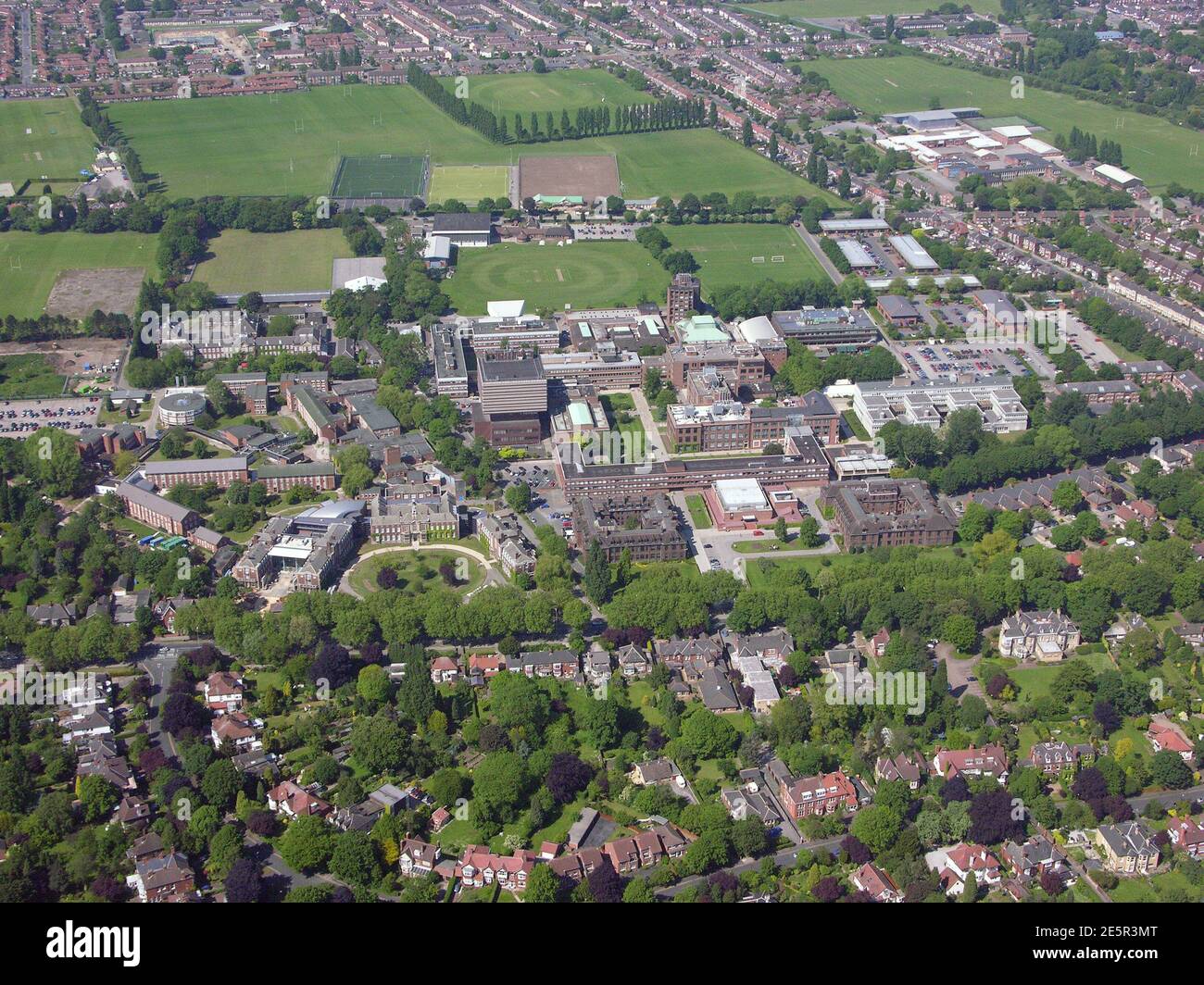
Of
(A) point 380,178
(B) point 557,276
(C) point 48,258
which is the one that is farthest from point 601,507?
(A) point 380,178

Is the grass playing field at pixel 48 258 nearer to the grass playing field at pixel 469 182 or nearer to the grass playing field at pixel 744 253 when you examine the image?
the grass playing field at pixel 469 182

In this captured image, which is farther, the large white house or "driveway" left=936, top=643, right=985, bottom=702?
the large white house

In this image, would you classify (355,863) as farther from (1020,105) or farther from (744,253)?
(1020,105)

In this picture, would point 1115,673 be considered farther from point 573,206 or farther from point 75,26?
point 75,26

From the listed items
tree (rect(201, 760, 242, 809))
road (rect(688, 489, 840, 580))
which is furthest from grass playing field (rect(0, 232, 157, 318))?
tree (rect(201, 760, 242, 809))

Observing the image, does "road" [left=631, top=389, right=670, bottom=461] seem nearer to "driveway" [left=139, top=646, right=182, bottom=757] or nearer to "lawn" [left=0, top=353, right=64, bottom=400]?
"driveway" [left=139, top=646, right=182, bottom=757]
